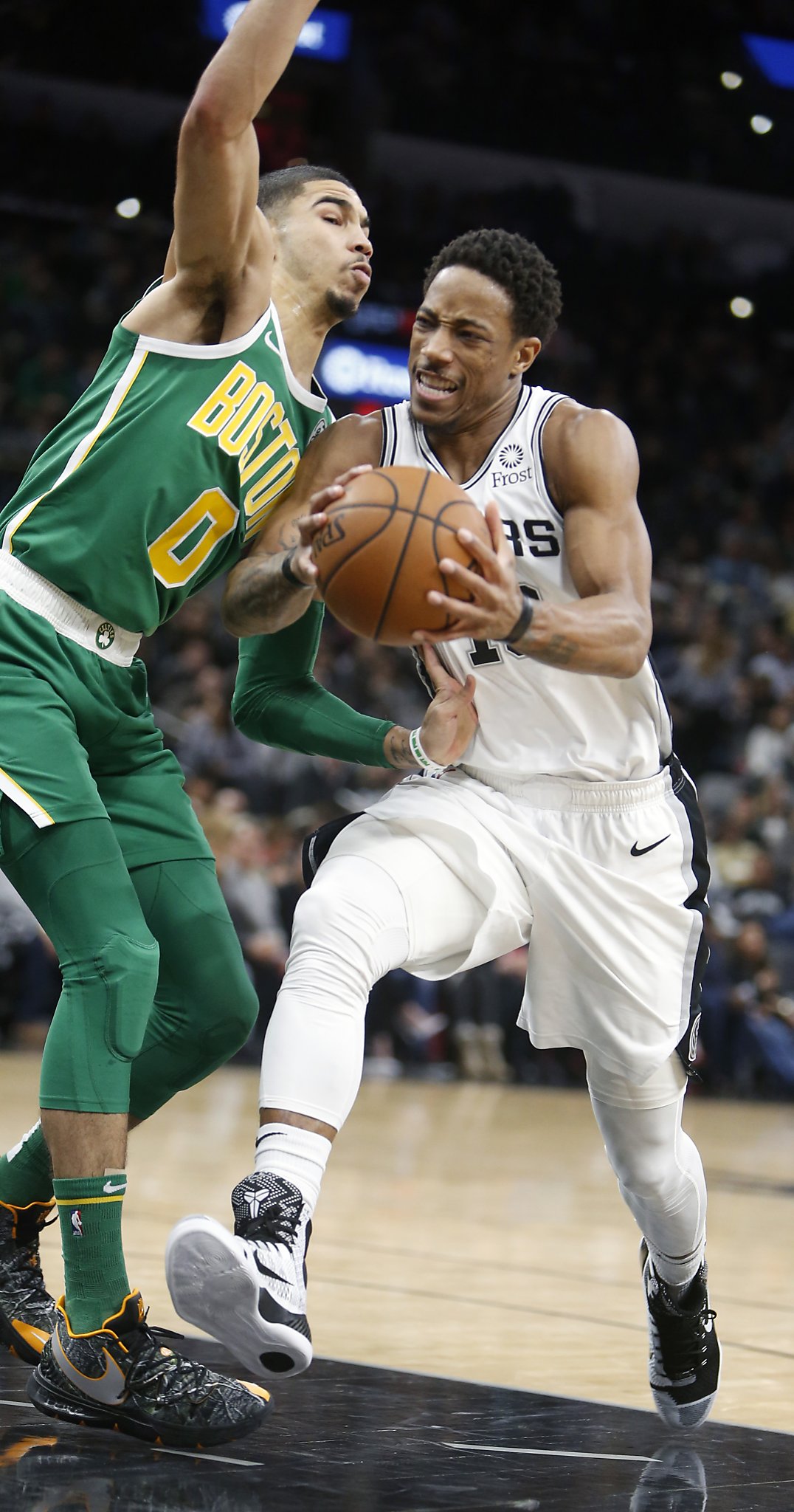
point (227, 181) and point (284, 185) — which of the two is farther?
point (284, 185)

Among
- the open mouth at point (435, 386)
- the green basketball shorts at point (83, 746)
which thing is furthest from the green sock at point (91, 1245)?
the open mouth at point (435, 386)

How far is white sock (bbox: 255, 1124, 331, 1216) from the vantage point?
3.09 metres

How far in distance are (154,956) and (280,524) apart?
A: 1.02 m

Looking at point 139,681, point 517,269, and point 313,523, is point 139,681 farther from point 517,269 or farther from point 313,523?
point 517,269

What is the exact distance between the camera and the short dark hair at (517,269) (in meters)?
3.77

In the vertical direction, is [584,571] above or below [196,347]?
below

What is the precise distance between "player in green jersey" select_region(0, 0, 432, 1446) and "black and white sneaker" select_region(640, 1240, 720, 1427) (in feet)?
3.45

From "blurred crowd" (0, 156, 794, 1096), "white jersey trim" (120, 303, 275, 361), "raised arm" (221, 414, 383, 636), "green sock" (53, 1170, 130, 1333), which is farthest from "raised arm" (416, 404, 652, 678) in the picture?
"blurred crowd" (0, 156, 794, 1096)

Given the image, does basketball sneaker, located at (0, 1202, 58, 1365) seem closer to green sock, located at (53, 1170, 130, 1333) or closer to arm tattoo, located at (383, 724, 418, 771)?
green sock, located at (53, 1170, 130, 1333)

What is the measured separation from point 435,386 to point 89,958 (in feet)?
4.71

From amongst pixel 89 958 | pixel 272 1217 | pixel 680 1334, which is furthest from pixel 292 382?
pixel 680 1334

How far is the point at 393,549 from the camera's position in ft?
10.7

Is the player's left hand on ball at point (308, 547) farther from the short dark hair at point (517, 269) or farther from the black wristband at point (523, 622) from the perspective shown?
the short dark hair at point (517, 269)

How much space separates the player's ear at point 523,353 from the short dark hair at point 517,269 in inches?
0.7
